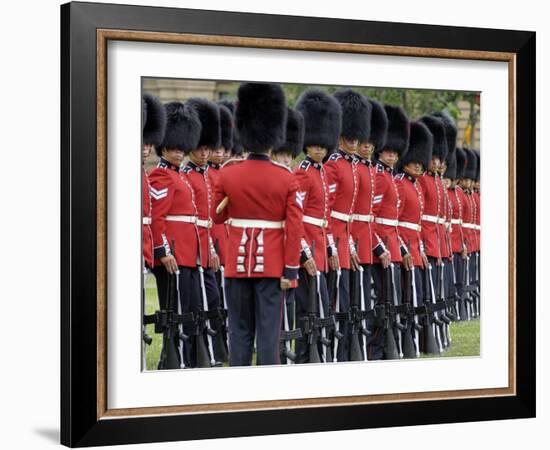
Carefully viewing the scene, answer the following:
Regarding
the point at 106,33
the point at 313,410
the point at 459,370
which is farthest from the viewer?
the point at 459,370

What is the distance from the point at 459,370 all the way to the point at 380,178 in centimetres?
136

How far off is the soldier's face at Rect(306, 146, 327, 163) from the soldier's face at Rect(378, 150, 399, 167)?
1.56ft

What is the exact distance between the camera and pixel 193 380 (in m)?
7.61

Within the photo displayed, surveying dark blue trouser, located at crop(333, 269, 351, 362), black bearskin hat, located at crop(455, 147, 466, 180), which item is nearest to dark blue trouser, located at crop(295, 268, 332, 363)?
dark blue trouser, located at crop(333, 269, 351, 362)

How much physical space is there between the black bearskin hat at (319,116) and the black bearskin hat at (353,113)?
0.03m

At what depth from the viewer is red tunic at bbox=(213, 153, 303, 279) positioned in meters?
7.86

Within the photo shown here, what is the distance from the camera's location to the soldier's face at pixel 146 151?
7520 millimetres

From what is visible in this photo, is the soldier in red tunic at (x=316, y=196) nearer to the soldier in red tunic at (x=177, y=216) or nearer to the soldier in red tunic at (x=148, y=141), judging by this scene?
the soldier in red tunic at (x=177, y=216)

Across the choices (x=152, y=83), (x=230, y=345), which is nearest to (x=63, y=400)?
(x=230, y=345)

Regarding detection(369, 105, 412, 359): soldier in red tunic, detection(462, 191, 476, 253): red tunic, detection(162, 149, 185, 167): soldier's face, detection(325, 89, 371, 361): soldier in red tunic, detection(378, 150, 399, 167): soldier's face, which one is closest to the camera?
detection(162, 149, 185, 167): soldier's face

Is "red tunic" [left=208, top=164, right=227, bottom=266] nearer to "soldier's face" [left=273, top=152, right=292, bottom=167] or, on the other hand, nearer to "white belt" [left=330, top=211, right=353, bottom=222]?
"soldier's face" [left=273, top=152, right=292, bottom=167]

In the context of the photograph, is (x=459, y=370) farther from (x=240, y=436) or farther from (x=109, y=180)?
(x=109, y=180)

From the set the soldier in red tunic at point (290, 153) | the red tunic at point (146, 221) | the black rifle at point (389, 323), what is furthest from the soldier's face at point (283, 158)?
the black rifle at point (389, 323)

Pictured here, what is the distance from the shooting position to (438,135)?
8422 millimetres
